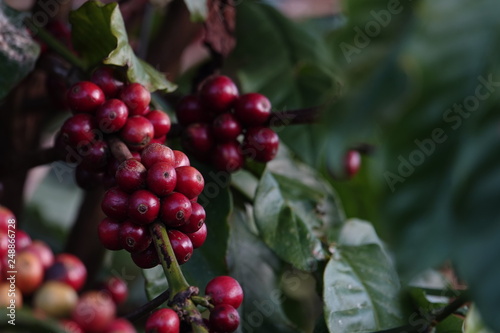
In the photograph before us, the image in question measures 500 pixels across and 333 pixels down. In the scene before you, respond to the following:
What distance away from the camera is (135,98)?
1.77 feet

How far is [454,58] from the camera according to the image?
326mm

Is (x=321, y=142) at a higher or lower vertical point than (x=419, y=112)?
lower

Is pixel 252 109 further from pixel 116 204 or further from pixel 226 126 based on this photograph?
pixel 116 204

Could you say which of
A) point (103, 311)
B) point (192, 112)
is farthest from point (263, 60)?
point (103, 311)

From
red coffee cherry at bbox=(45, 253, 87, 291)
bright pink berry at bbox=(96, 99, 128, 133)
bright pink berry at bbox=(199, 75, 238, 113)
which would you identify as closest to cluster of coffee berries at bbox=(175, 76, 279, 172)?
bright pink berry at bbox=(199, 75, 238, 113)

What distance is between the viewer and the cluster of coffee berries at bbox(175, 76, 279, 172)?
2.02 ft

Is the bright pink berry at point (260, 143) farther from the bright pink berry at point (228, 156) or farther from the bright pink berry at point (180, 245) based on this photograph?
the bright pink berry at point (180, 245)

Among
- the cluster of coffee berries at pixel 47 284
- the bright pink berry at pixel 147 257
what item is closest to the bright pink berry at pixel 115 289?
the cluster of coffee berries at pixel 47 284

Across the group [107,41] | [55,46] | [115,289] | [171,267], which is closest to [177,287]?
[171,267]

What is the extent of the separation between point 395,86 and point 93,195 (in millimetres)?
658

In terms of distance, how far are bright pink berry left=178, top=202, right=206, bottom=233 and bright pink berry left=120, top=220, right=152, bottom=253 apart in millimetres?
27

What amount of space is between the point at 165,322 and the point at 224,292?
0.21 feet

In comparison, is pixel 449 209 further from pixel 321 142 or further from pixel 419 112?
pixel 321 142

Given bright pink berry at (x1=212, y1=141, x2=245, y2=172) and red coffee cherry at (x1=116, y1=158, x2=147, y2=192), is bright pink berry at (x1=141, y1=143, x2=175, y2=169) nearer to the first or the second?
red coffee cherry at (x1=116, y1=158, x2=147, y2=192)
